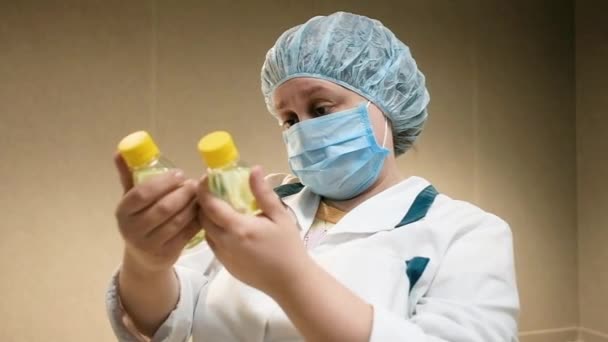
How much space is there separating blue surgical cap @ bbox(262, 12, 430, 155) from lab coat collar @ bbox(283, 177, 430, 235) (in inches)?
6.0

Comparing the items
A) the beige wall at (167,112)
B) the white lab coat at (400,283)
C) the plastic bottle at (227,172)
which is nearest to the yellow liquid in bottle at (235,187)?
the plastic bottle at (227,172)

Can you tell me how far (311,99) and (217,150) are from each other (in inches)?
16.5

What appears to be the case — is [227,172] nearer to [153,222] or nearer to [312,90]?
[153,222]

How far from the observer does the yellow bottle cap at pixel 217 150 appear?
62cm

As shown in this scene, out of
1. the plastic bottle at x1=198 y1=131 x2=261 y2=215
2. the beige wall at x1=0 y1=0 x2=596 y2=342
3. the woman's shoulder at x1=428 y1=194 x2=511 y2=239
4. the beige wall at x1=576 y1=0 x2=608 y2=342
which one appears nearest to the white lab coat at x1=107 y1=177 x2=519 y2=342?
the woman's shoulder at x1=428 y1=194 x2=511 y2=239

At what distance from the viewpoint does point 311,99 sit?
3.32 ft

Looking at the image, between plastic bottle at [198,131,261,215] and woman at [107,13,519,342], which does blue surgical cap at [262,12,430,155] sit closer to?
woman at [107,13,519,342]

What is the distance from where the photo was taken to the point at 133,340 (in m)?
0.88

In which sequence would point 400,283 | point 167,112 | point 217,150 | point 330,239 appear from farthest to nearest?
point 167,112 < point 330,239 < point 400,283 < point 217,150

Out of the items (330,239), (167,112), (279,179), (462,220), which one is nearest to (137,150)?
(330,239)

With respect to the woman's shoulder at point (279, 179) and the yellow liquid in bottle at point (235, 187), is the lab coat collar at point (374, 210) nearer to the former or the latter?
the woman's shoulder at point (279, 179)

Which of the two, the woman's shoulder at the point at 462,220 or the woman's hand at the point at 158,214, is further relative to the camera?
the woman's shoulder at the point at 462,220

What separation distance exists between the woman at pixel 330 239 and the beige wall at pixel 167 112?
0.61m

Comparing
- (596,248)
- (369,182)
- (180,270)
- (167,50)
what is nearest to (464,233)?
(369,182)
